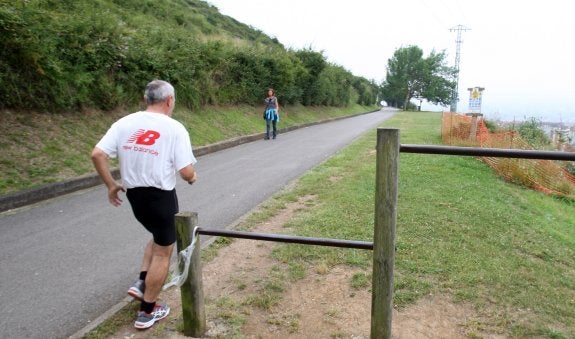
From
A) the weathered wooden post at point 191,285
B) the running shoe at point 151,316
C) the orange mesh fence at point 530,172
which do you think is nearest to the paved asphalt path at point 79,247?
the running shoe at point 151,316

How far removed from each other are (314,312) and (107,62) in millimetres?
9360

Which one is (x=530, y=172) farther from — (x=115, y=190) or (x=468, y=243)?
(x=115, y=190)

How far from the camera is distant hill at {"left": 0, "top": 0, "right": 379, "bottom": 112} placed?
805 cm

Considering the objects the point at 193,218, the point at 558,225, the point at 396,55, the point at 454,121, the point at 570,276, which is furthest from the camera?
the point at 396,55

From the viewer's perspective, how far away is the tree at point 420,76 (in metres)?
79.0

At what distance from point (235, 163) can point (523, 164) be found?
259 inches

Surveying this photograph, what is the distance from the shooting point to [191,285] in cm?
301

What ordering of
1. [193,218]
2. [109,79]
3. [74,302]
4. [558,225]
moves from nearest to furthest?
[193,218] → [74,302] → [558,225] → [109,79]

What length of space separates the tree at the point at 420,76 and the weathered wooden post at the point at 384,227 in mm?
78916

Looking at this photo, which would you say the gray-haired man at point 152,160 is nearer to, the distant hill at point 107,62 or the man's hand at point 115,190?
the man's hand at point 115,190

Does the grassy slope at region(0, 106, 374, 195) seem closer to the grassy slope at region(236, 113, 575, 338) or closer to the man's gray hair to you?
the grassy slope at region(236, 113, 575, 338)

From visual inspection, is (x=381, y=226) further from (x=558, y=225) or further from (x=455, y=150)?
(x=558, y=225)

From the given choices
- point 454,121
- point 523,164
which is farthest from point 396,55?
point 523,164

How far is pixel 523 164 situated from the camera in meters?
9.93
